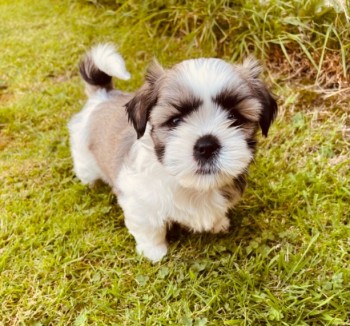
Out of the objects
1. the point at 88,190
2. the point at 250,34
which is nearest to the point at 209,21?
the point at 250,34

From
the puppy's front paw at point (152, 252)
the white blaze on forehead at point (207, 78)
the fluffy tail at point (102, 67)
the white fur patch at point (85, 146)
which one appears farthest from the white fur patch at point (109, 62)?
the puppy's front paw at point (152, 252)

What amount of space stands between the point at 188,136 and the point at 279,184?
1284 mm

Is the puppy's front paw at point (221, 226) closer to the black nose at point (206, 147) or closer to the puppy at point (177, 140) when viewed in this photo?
the puppy at point (177, 140)

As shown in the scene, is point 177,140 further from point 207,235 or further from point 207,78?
point 207,235

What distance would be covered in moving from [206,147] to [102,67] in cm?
130

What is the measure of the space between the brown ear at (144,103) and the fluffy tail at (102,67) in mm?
489

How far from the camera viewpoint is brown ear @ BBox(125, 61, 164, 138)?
210cm

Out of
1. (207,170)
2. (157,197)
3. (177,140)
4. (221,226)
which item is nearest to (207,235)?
(221,226)

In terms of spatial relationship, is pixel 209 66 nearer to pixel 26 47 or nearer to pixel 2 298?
pixel 2 298

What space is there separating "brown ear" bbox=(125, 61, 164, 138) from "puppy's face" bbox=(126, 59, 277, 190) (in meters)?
0.05

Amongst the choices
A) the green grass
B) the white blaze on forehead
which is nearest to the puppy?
the white blaze on forehead

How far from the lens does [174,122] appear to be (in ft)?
6.59

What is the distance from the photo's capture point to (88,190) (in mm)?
3166

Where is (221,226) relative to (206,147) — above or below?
below
